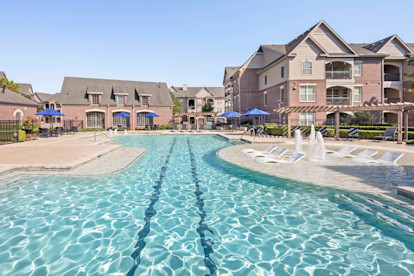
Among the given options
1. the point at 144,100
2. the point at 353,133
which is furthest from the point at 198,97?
the point at 353,133

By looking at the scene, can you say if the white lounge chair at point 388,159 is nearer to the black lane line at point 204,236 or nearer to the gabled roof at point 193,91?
the black lane line at point 204,236

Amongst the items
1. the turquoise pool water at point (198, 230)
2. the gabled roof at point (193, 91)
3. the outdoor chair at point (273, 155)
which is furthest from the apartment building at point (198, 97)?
the turquoise pool water at point (198, 230)

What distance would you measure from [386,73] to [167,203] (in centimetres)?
3629

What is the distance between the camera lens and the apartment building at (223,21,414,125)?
27.9 metres

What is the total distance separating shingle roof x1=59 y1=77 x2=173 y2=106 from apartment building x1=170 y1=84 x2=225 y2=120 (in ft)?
82.8

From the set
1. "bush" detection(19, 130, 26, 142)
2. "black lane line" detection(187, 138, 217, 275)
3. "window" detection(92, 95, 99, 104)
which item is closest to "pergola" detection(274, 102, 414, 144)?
"black lane line" detection(187, 138, 217, 275)

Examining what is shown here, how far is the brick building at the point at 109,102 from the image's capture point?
1458 inches

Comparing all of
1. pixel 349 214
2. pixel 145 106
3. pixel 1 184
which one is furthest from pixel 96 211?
pixel 145 106

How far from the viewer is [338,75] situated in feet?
95.5

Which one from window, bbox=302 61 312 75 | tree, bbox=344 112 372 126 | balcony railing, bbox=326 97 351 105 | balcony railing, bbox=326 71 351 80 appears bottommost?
tree, bbox=344 112 372 126

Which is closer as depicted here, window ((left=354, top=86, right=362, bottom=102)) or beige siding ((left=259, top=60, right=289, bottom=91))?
beige siding ((left=259, top=60, right=289, bottom=91))

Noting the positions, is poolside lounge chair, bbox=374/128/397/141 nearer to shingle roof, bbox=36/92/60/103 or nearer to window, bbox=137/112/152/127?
window, bbox=137/112/152/127

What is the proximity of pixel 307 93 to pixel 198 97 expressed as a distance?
140 feet

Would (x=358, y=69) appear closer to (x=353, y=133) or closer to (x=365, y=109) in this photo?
(x=353, y=133)
